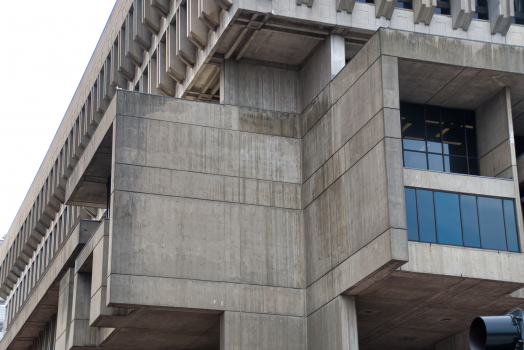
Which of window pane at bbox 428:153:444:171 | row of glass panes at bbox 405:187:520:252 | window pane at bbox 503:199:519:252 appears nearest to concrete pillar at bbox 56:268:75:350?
row of glass panes at bbox 405:187:520:252

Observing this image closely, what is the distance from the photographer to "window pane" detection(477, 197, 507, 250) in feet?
90.6

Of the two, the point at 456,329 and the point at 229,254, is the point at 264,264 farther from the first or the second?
the point at 456,329

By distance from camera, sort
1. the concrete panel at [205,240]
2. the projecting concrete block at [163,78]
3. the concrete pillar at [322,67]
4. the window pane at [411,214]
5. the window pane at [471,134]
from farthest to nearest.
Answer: the projecting concrete block at [163,78]
the concrete pillar at [322,67]
the window pane at [471,134]
the concrete panel at [205,240]
the window pane at [411,214]

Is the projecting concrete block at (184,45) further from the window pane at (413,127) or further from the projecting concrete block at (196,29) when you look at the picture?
the window pane at (413,127)

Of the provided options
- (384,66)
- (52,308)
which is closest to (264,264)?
(384,66)

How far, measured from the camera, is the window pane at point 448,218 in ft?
89.6

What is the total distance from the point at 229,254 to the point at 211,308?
91.2 inches

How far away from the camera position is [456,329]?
108ft

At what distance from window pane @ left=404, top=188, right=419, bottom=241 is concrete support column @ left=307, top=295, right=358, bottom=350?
3712 mm

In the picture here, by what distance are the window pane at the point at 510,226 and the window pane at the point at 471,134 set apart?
3522 millimetres

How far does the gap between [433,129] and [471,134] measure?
163cm

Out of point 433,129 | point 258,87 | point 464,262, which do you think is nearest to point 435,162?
point 433,129

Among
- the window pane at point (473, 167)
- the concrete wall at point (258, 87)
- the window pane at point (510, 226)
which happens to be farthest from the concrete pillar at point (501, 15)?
the window pane at point (510, 226)

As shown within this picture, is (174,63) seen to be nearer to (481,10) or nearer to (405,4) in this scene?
(405,4)
